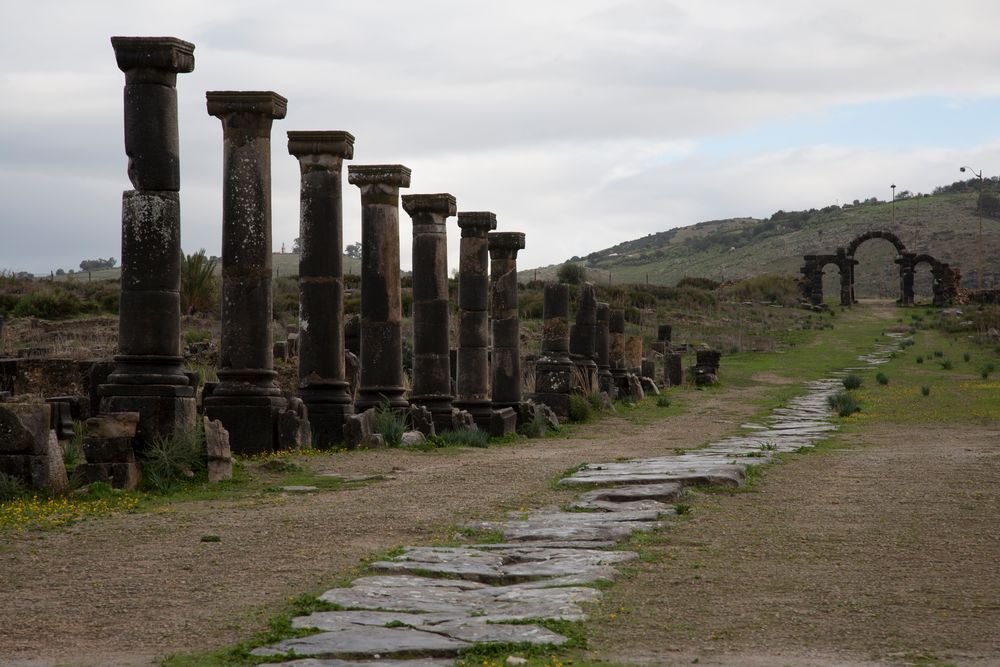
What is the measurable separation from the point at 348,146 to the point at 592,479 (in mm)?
7340

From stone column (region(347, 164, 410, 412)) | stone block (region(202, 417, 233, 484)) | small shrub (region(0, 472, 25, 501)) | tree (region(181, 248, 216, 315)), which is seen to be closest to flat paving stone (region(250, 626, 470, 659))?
small shrub (region(0, 472, 25, 501))

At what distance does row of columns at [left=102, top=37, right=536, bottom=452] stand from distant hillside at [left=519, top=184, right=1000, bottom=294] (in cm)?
6895

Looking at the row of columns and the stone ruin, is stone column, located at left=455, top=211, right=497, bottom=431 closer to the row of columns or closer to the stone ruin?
the row of columns

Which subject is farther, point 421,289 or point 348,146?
point 421,289

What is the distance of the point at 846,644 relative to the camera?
20.2 ft

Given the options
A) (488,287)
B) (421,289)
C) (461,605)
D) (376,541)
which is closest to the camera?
(461,605)

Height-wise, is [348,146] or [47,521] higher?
[348,146]

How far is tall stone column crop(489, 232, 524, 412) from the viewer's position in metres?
23.2

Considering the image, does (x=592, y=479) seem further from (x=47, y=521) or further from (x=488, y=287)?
(x=488, y=287)

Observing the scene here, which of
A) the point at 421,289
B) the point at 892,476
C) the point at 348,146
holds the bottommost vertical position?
the point at 892,476

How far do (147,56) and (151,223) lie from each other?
171cm

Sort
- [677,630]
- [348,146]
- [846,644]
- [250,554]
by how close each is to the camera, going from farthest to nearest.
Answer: [348,146]
[250,554]
[677,630]
[846,644]

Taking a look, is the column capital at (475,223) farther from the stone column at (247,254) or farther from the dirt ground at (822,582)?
the dirt ground at (822,582)

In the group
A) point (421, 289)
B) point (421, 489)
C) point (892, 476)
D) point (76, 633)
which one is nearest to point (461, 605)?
point (76, 633)
